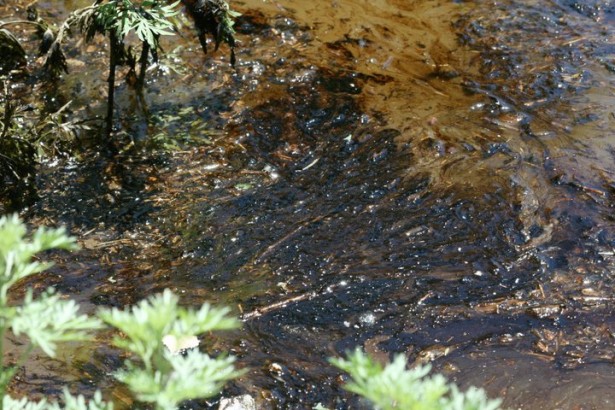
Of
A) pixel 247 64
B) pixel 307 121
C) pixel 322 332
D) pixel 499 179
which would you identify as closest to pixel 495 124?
pixel 499 179

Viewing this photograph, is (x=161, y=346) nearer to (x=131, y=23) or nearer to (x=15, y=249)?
(x=15, y=249)

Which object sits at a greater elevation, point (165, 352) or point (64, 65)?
point (165, 352)

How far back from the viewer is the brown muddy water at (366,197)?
10.9 ft

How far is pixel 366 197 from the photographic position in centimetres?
A: 425

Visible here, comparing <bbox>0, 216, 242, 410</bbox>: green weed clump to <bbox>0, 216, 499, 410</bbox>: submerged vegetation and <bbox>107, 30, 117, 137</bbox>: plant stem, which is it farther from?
<bbox>107, 30, 117, 137</bbox>: plant stem

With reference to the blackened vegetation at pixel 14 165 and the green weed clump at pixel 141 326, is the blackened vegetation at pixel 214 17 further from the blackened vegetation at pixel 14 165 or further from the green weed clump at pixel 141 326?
the green weed clump at pixel 141 326

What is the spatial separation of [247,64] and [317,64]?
1.58 ft

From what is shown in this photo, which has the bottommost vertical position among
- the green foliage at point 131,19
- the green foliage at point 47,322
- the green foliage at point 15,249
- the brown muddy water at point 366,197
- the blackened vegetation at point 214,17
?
the brown muddy water at point 366,197

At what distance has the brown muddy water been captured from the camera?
3.32 metres

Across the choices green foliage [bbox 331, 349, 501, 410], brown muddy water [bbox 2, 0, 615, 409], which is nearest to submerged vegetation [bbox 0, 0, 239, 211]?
brown muddy water [bbox 2, 0, 615, 409]

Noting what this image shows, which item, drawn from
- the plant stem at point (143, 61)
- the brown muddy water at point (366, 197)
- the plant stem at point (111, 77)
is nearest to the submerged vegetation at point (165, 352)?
the brown muddy water at point (366, 197)

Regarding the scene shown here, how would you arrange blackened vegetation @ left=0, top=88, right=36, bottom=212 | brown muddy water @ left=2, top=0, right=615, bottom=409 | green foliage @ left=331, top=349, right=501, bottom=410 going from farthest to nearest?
blackened vegetation @ left=0, top=88, right=36, bottom=212 → brown muddy water @ left=2, top=0, right=615, bottom=409 → green foliage @ left=331, top=349, right=501, bottom=410

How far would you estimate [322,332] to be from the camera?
3363 millimetres

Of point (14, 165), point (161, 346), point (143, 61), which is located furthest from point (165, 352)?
point (143, 61)
